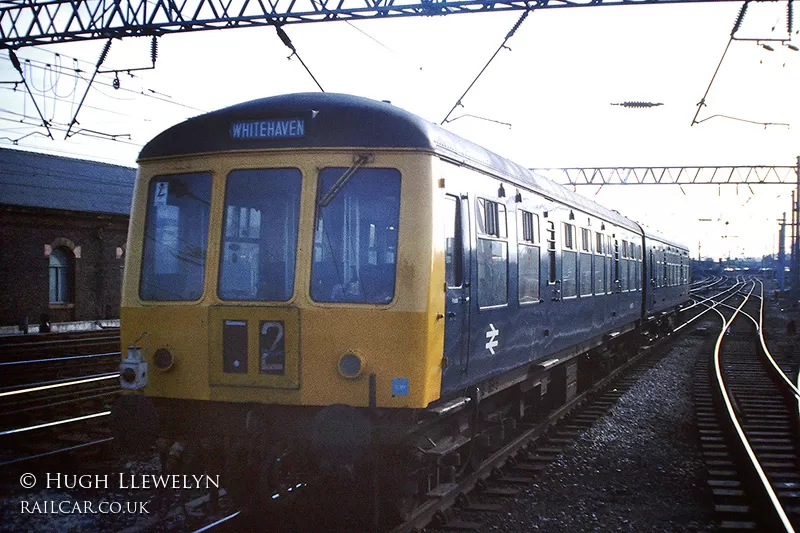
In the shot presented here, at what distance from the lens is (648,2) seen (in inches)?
440

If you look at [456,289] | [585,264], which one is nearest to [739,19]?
[585,264]

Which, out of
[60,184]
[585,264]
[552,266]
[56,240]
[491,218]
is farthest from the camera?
[60,184]

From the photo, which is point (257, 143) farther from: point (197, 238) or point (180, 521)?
point (180, 521)

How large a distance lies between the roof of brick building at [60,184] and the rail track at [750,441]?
23.8m

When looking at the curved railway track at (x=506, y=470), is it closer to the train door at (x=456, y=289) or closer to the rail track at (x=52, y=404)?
→ the train door at (x=456, y=289)

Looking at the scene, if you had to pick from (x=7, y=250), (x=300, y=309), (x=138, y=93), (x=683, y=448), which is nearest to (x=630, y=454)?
(x=683, y=448)

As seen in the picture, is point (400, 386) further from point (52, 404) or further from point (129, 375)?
point (52, 404)

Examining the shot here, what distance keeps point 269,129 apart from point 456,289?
1.91m

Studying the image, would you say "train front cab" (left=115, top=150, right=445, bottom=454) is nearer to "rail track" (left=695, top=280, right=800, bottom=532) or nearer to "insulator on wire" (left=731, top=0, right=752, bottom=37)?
"rail track" (left=695, top=280, right=800, bottom=532)

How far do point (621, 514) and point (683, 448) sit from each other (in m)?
3.27

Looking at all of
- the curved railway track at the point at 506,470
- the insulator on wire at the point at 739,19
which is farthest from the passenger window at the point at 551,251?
the insulator on wire at the point at 739,19

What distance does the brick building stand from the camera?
3027cm

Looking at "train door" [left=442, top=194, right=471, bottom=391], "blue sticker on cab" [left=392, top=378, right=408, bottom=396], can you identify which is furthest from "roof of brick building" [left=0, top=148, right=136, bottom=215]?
"blue sticker on cab" [left=392, top=378, right=408, bottom=396]

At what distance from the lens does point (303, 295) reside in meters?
6.18
